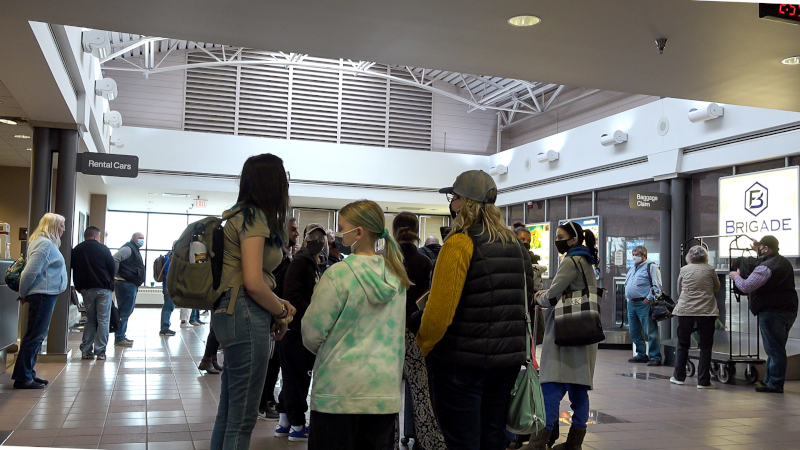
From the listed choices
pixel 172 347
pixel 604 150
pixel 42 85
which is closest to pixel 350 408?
pixel 42 85

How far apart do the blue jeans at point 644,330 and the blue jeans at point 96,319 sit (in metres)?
7.45

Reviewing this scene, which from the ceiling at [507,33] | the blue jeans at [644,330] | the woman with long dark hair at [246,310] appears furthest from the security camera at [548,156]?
the woman with long dark hair at [246,310]

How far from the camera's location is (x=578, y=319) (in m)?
4.37

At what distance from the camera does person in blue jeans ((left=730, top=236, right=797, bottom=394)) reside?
7594 millimetres

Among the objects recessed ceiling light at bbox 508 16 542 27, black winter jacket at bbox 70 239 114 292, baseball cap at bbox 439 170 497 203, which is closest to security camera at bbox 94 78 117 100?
black winter jacket at bbox 70 239 114 292

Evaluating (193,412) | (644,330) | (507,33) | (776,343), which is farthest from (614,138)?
(193,412)

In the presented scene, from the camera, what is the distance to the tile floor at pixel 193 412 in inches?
187

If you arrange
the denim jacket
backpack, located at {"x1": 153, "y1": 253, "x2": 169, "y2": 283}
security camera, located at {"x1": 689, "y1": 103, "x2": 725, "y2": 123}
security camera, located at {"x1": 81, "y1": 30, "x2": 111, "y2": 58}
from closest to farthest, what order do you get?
the denim jacket < security camera, located at {"x1": 81, "y1": 30, "x2": 111, "y2": 58} < security camera, located at {"x1": 689, "y1": 103, "x2": 725, "y2": 123} < backpack, located at {"x1": 153, "y1": 253, "x2": 169, "y2": 283}

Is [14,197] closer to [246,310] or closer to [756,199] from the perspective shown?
[246,310]

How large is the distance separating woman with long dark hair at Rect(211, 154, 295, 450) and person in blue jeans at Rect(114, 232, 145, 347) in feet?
24.3

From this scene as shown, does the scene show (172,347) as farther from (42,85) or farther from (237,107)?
(237,107)

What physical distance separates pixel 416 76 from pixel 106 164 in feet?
43.3

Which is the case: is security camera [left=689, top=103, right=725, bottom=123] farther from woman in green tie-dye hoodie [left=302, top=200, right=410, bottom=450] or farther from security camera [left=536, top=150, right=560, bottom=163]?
woman in green tie-dye hoodie [left=302, top=200, right=410, bottom=450]

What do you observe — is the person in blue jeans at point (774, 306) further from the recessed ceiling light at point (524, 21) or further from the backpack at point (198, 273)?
the backpack at point (198, 273)
